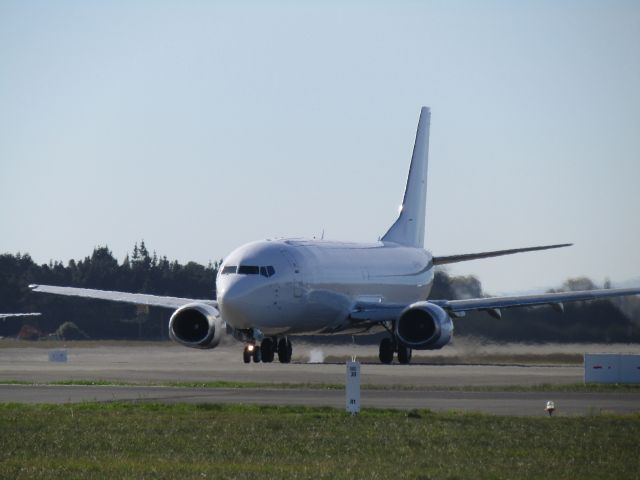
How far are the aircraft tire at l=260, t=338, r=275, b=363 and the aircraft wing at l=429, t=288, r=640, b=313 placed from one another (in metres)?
7.32

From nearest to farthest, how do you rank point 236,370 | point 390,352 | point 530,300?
point 236,370, point 530,300, point 390,352

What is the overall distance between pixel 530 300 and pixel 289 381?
18166mm

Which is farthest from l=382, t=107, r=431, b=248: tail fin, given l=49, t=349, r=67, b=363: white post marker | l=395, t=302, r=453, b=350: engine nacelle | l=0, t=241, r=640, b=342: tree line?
l=49, t=349, r=67, b=363: white post marker

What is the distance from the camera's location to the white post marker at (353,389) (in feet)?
91.5

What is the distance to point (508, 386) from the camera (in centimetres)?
3847

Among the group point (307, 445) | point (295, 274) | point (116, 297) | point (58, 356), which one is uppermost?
point (295, 274)

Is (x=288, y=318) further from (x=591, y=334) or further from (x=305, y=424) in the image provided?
(x=305, y=424)

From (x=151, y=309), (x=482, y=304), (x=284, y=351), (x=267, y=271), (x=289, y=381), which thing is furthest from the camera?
(x=151, y=309)

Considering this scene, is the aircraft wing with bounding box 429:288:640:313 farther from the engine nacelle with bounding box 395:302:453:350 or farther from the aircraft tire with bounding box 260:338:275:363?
the aircraft tire with bounding box 260:338:275:363

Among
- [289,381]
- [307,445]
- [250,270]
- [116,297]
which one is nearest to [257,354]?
[250,270]

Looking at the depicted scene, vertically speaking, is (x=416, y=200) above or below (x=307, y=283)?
above

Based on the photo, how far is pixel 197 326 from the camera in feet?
185

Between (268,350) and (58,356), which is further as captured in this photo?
(58,356)

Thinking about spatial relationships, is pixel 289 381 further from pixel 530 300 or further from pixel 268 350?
pixel 530 300
